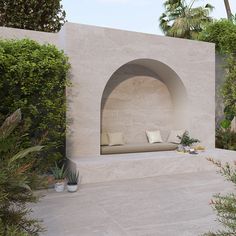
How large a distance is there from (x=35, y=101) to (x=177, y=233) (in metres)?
4.16

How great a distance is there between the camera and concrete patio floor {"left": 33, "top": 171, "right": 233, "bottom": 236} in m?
4.01

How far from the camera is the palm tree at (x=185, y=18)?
779 inches

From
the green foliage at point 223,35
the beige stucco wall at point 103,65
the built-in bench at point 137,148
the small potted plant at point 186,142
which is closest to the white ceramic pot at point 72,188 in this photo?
the beige stucco wall at point 103,65

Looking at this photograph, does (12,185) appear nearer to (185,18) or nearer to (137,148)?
(137,148)

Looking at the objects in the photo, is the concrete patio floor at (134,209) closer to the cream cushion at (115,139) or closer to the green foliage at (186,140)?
the green foliage at (186,140)

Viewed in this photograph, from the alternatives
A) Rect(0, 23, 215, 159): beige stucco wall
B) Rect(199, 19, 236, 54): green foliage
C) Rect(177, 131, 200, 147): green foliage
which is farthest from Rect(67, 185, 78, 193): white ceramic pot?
Rect(199, 19, 236, 54): green foliage

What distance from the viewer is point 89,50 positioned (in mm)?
7520

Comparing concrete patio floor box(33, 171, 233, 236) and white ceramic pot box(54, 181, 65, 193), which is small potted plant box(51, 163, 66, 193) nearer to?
white ceramic pot box(54, 181, 65, 193)

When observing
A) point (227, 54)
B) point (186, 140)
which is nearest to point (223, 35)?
point (227, 54)

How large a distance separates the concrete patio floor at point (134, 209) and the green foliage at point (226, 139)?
3.59m

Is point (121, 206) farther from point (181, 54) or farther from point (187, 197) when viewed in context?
point (181, 54)

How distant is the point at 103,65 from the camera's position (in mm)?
7723

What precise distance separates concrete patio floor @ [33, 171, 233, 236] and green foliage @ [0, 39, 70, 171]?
1123 mm

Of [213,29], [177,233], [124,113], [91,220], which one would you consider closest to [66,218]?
[91,220]
